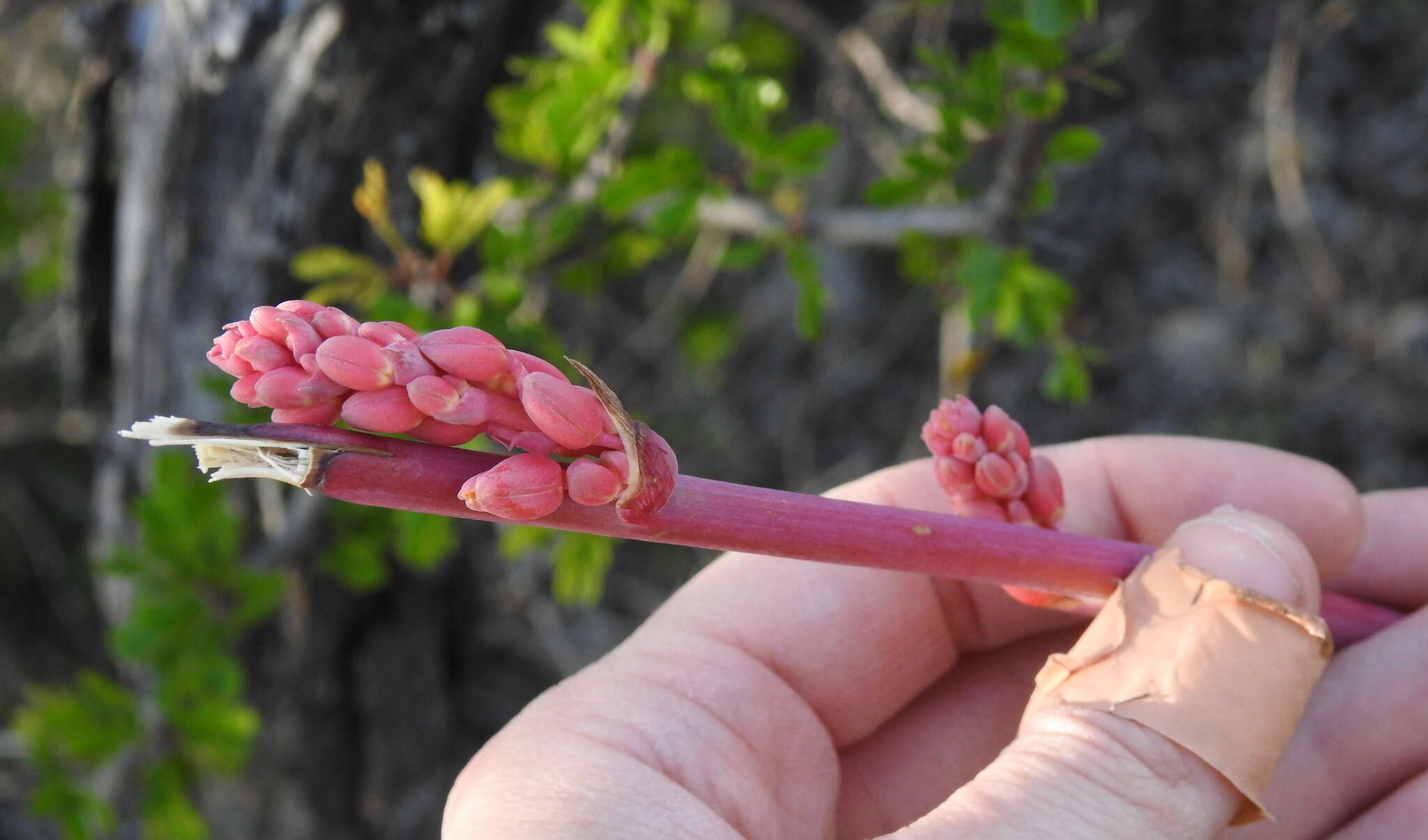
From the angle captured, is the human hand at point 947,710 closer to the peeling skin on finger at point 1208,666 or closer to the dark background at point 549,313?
the peeling skin on finger at point 1208,666

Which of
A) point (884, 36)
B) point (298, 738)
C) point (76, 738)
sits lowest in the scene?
point (298, 738)

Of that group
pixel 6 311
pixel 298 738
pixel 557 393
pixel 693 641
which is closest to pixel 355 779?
pixel 298 738

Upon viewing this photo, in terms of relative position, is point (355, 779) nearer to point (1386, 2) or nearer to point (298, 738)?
point (298, 738)

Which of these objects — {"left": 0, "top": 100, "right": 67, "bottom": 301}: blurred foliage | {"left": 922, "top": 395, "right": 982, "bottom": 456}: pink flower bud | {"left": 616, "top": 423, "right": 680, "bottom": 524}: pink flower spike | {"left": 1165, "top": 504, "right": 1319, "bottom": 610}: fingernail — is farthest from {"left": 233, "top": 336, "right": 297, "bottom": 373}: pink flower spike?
{"left": 0, "top": 100, "right": 67, "bottom": 301}: blurred foliage

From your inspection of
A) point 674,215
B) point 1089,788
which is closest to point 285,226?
point 674,215

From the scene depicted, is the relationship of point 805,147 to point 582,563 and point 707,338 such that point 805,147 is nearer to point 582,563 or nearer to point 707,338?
point 582,563

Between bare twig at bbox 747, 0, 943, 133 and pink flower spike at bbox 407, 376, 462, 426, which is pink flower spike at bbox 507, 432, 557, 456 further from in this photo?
bare twig at bbox 747, 0, 943, 133
